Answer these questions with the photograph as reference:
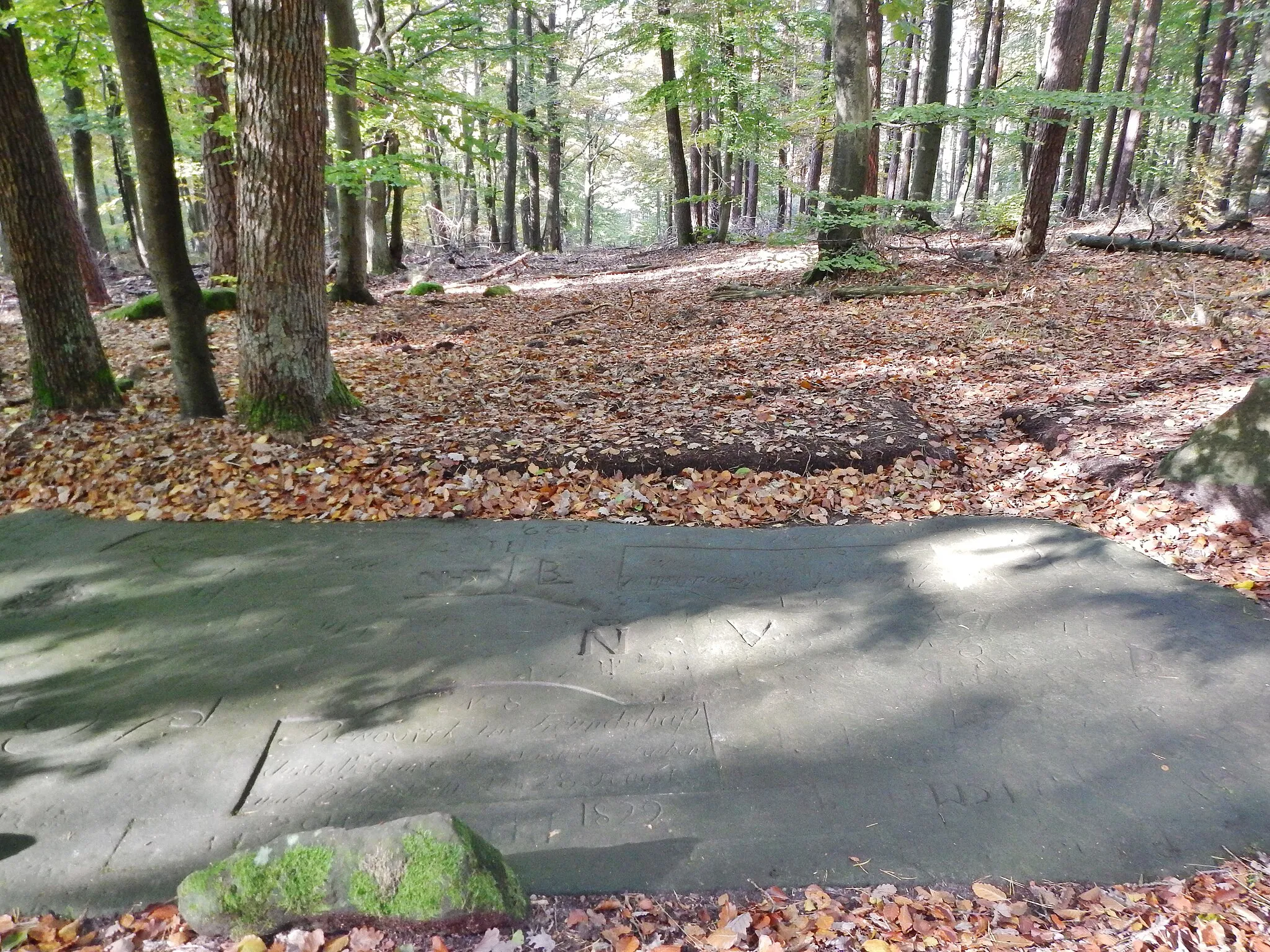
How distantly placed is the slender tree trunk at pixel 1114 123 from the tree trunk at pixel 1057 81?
10626mm

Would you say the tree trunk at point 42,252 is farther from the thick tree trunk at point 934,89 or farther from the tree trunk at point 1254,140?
the tree trunk at point 1254,140

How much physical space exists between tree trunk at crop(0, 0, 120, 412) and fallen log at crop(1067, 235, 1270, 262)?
15116mm

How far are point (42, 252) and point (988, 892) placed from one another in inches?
328

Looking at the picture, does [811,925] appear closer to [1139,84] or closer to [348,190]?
[348,190]

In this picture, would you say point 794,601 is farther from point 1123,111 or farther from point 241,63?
point 1123,111

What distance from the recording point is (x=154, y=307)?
39.6ft

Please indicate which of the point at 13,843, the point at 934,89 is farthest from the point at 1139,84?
the point at 13,843

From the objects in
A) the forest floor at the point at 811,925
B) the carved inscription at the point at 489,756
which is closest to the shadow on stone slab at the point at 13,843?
the forest floor at the point at 811,925

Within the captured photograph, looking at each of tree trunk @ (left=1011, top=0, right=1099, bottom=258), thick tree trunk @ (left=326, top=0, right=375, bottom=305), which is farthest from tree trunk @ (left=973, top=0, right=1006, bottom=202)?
thick tree trunk @ (left=326, top=0, right=375, bottom=305)

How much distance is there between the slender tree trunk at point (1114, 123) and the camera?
20375 millimetres

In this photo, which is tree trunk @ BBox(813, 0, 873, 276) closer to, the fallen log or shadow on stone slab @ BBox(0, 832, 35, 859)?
the fallen log

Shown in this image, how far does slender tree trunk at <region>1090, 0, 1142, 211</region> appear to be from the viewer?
20375 mm

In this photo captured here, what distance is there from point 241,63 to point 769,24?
14758 millimetres

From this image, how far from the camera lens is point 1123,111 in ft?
70.1
